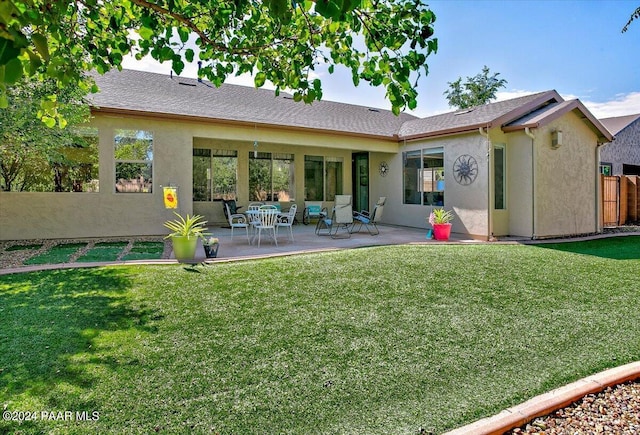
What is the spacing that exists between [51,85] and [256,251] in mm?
5669

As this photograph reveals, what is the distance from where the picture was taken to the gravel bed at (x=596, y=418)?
108 inches

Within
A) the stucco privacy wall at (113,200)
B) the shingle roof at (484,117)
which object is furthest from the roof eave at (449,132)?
the stucco privacy wall at (113,200)

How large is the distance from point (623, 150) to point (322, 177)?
18.0m

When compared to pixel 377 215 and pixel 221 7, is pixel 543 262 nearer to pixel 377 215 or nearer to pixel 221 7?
pixel 377 215

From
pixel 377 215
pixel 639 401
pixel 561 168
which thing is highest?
pixel 561 168

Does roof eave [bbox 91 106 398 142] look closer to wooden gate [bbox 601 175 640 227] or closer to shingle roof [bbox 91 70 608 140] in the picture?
shingle roof [bbox 91 70 608 140]

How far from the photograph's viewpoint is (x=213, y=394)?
3.05 m

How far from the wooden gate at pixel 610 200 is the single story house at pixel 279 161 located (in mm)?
2865

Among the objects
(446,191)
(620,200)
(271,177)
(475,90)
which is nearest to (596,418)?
(446,191)

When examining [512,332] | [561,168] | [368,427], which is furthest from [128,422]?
[561,168]

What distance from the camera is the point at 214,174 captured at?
14219 millimetres

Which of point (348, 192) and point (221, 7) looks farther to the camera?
point (348, 192)

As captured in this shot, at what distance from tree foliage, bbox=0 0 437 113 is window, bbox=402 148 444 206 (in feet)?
30.8

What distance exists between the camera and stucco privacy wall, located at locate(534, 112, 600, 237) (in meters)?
10.9
